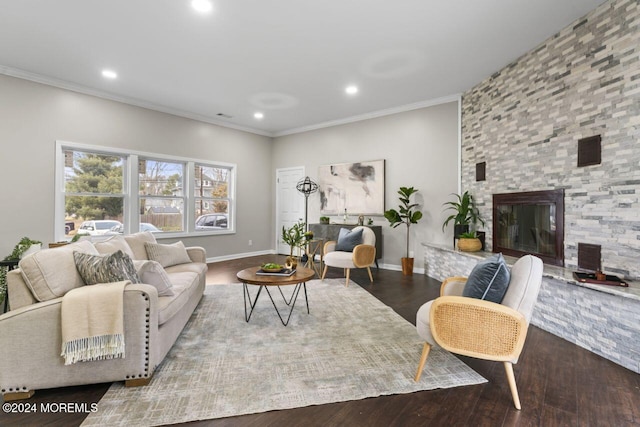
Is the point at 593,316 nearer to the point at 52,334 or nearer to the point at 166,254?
the point at 52,334

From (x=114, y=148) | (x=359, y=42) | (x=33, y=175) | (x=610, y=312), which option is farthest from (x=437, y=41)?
(x=33, y=175)

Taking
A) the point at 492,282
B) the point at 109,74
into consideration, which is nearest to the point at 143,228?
the point at 109,74

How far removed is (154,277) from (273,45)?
2798mm

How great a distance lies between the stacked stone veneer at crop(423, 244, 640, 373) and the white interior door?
16.5 feet

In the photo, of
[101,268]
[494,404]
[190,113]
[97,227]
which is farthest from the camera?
[190,113]

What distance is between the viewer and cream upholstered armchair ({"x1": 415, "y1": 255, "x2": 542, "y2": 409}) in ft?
6.03

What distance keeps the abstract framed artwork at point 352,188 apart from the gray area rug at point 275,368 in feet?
9.78

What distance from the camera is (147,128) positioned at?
18.1 feet

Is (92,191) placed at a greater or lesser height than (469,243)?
greater

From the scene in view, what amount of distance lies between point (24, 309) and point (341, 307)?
271cm

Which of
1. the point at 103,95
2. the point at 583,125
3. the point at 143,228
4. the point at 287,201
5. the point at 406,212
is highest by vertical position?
the point at 103,95

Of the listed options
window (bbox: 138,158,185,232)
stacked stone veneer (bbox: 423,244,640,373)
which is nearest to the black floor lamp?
window (bbox: 138,158,185,232)

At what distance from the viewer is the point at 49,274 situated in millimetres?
1950

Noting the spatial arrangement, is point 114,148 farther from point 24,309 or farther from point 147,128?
point 24,309
